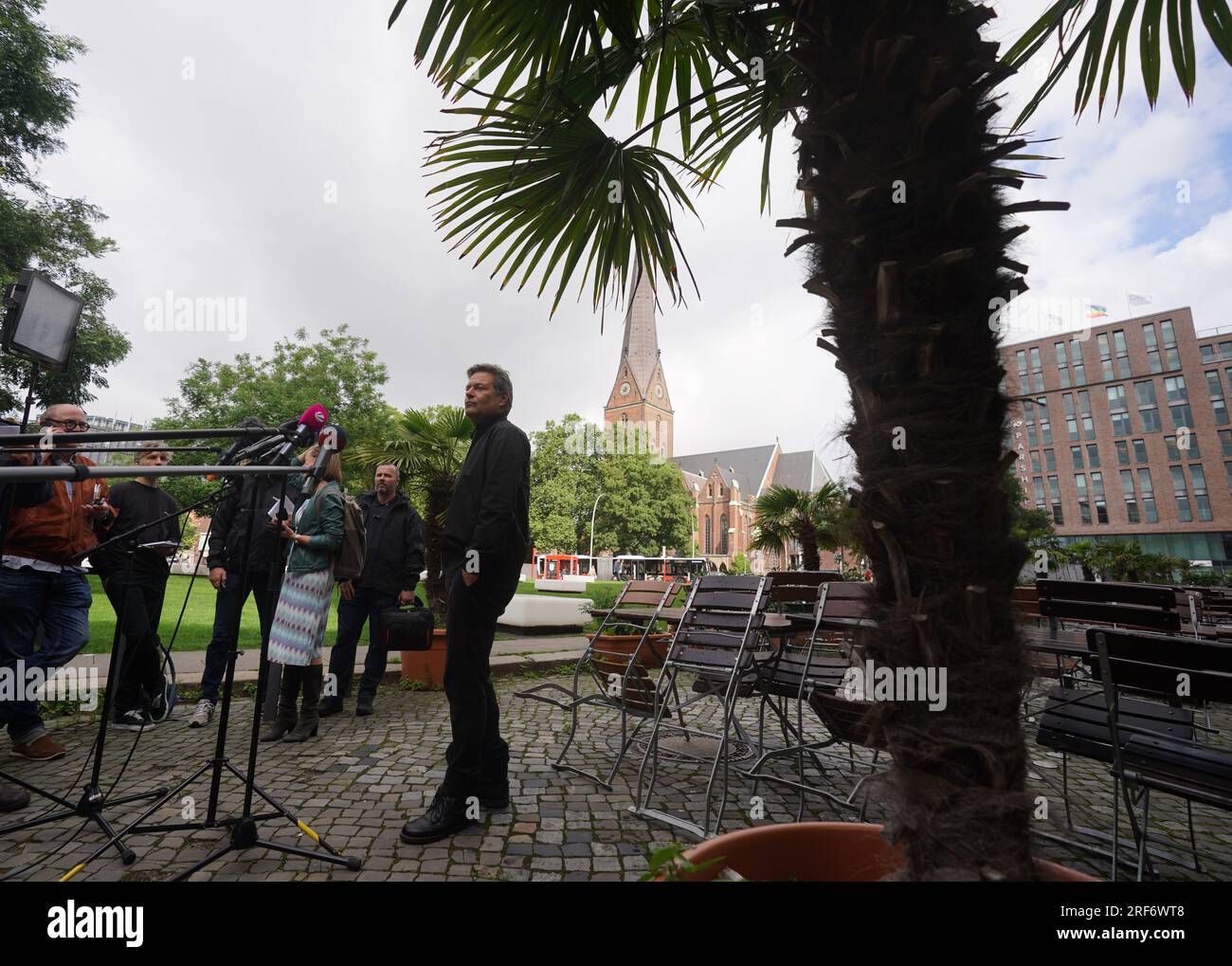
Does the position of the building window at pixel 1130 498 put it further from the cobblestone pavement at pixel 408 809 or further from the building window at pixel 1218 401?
the cobblestone pavement at pixel 408 809

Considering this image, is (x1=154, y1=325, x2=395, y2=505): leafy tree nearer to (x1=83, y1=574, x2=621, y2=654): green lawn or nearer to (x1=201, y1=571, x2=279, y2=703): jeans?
(x1=83, y1=574, x2=621, y2=654): green lawn

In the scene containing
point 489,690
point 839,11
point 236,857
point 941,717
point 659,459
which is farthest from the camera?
point 659,459

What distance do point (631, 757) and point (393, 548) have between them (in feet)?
8.98

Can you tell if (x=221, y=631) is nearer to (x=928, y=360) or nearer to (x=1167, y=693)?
(x=928, y=360)

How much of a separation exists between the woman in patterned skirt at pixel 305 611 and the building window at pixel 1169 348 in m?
77.0

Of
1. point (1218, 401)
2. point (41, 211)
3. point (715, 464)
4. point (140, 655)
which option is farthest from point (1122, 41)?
point (715, 464)

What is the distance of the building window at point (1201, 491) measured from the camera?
54.6 metres

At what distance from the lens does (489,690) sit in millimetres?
3188

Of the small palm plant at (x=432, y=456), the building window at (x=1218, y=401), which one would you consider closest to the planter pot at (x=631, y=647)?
the small palm plant at (x=432, y=456)

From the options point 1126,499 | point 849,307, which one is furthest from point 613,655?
point 1126,499

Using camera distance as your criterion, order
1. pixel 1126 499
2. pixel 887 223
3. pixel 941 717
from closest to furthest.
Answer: pixel 941 717 < pixel 887 223 < pixel 1126 499

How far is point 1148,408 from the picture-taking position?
5866 cm

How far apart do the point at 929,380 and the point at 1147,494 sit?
75.8 metres
